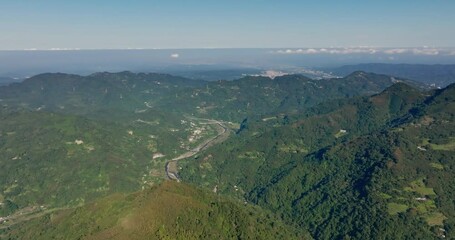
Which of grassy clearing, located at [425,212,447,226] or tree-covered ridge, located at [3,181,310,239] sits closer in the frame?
tree-covered ridge, located at [3,181,310,239]

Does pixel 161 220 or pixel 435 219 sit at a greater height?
pixel 161 220

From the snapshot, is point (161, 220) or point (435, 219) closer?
point (161, 220)

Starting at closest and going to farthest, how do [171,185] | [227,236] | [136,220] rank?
[136,220] → [227,236] → [171,185]

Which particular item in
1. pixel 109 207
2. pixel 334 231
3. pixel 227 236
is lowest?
pixel 334 231

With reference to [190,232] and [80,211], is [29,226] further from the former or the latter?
[190,232]

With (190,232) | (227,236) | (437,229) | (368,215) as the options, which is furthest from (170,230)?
(437,229)

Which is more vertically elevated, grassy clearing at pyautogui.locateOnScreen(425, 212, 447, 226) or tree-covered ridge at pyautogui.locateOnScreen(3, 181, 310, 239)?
tree-covered ridge at pyautogui.locateOnScreen(3, 181, 310, 239)

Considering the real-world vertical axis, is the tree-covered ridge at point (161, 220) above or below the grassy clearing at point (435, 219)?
above

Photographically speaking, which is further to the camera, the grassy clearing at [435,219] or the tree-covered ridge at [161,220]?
the grassy clearing at [435,219]
